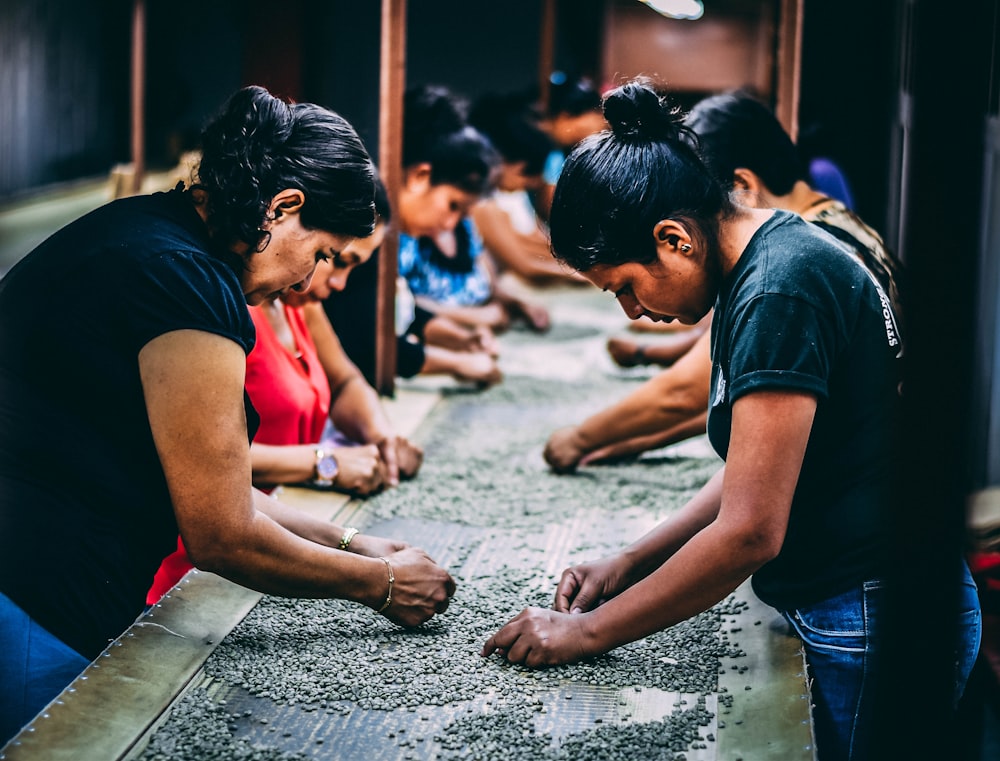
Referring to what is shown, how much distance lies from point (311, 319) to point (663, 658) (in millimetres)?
1642

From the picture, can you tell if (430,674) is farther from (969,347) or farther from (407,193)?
(407,193)

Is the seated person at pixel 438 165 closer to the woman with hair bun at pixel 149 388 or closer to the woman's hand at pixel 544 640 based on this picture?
the woman with hair bun at pixel 149 388

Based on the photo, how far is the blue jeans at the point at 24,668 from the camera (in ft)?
5.72

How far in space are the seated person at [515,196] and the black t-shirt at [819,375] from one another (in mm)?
2389

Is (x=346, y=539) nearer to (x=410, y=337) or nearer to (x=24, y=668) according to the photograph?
(x=24, y=668)

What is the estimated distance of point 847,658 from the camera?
5.97 ft

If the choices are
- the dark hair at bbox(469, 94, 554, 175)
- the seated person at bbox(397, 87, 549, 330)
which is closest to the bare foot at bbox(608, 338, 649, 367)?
the seated person at bbox(397, 87, 549, 330)

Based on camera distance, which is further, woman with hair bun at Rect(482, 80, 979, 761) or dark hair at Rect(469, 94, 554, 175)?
dark hair at Rect(469, 94, 554, 175)

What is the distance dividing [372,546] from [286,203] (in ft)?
2.37

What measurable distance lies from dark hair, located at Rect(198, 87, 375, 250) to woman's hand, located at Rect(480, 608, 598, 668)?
77cm

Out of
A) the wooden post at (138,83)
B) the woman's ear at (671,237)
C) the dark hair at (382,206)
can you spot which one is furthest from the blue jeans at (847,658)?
the wooden post at (138,83)

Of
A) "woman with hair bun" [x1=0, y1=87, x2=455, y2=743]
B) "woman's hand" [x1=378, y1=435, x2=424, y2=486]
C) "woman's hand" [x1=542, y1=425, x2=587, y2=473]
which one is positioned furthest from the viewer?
"woman's hand" [x1=542, y1=425, x2=587, y2=473]

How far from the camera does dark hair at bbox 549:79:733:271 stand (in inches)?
67.0

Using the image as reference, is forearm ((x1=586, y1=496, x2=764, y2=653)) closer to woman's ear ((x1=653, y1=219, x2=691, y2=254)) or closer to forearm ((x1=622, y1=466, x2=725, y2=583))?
forearm ((x1=622, y1=466, x2=725, y2=583))
